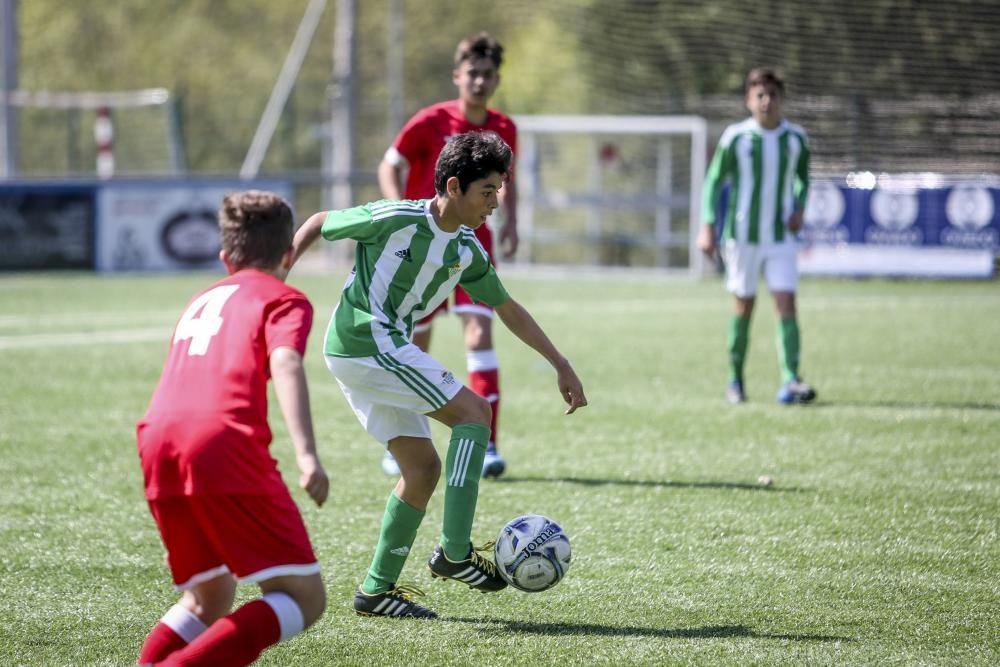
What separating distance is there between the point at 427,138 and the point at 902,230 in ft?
43.5

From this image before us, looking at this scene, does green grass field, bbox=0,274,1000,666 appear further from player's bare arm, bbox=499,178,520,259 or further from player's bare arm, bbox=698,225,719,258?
player's bare arm, bbox=499,178,520,259

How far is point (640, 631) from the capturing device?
441 cm

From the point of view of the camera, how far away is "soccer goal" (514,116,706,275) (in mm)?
21578

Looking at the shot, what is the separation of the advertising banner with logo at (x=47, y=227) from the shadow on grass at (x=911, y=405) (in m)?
12.4

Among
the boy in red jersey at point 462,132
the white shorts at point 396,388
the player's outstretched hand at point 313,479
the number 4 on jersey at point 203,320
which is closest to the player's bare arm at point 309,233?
the white shorts at point 396,388

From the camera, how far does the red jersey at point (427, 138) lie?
23.5 ft

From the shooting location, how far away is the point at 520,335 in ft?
15.2

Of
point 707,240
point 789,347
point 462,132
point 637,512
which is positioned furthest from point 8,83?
point 637,512

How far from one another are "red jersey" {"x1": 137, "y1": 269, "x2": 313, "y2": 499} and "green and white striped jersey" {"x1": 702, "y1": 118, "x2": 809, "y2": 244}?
21.3 ft

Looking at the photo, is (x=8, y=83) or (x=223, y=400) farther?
(x=8, y=83)

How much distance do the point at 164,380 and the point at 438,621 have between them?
146cm

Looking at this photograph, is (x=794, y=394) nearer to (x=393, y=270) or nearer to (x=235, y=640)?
(x=393, y=270)

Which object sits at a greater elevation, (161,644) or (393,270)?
(393,270)

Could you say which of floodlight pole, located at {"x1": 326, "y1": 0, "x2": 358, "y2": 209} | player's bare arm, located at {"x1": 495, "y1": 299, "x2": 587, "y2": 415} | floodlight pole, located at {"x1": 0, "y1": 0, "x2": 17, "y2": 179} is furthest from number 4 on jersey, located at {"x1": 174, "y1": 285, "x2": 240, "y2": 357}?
floodlight pole, located at {"x1": 326, "y1": 0, "x2": 358, "y2": 209}
